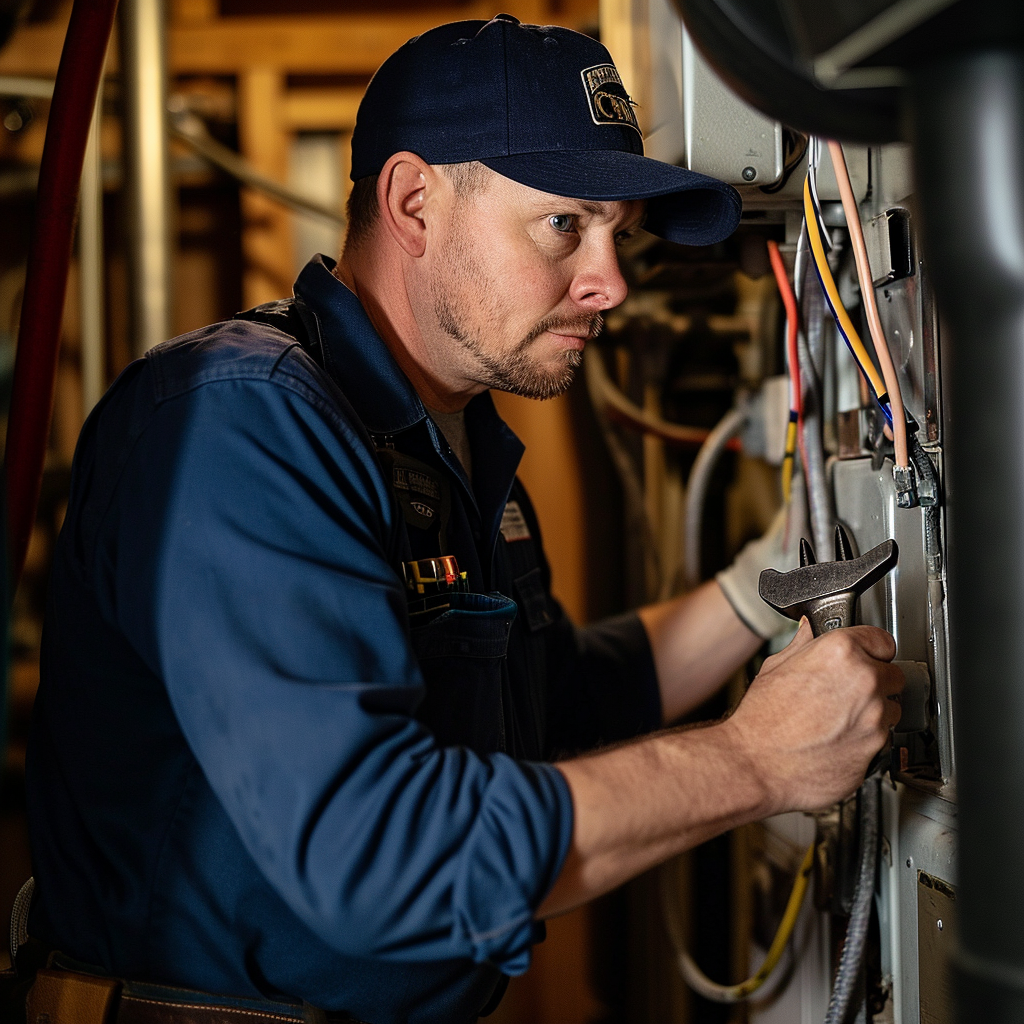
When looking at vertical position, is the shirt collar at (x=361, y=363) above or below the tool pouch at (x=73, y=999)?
above

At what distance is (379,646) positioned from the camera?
65 cm

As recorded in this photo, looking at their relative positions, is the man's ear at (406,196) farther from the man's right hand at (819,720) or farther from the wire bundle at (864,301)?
the man's right hand at (819,720)

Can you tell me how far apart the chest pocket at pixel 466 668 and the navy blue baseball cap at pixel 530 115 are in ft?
1.17

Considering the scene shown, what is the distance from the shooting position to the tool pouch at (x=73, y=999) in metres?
0.75

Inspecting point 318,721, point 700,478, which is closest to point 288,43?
point 700,478

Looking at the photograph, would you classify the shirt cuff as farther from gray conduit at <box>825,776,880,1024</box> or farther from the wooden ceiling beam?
the wooden ceiling beam

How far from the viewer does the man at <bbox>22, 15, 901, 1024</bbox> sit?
613mm

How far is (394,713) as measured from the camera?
2.12 ft

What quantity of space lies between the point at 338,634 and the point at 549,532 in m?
1.39

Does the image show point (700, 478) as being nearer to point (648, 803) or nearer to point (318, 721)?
point (648, 803)

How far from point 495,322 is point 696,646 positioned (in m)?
0.52

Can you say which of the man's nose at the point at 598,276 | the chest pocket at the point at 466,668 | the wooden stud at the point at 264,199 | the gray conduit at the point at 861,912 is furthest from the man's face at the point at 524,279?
the wooden stud at the point at 264,199

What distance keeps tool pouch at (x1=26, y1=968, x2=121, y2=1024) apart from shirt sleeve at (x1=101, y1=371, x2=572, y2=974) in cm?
24

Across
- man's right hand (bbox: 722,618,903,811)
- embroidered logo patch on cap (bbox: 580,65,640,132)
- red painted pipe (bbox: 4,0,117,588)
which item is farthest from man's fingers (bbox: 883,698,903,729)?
red painted pipe (bbox: 4,0,117,588)
